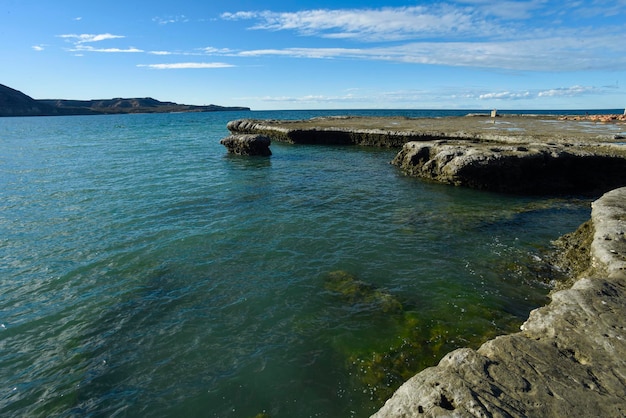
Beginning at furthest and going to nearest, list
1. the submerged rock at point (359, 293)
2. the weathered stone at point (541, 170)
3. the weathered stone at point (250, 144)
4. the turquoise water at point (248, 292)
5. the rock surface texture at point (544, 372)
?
the weathered stone at point (250, 144) → the weathered stone at point (541, 170) → the submerged rock at point (359, 293) → the turquoise water at point (248, 292) → the rock surface texture at point (544, 372)

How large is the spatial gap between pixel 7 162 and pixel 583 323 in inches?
1790

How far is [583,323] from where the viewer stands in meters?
6.41

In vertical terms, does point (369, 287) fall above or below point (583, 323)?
below

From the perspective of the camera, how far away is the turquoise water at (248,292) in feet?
23.4

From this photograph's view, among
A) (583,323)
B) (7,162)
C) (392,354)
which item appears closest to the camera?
(583,323)

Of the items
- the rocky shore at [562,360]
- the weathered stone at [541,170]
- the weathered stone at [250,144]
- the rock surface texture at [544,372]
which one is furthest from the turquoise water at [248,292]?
the weathered stone at [250,144]

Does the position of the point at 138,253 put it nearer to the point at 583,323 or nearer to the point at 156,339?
the point at 156,339

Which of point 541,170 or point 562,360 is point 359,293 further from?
point 541,170

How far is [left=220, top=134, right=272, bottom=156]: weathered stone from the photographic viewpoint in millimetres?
37500

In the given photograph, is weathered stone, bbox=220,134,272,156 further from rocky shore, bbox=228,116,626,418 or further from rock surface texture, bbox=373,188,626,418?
rock surface texture, bbox=373,188,626,418

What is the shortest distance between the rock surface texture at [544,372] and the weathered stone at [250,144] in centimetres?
3343

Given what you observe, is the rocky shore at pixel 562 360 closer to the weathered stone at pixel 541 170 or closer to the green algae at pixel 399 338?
the green algae at pixel 399 338

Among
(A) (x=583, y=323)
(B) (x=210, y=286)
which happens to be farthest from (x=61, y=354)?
(A) (x=583, y=323)

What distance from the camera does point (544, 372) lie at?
5.25m
